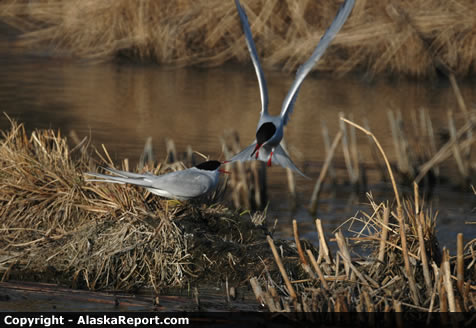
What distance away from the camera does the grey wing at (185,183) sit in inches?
264

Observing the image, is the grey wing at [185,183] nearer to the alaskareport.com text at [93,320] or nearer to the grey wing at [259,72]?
the grey wing at [259,72]

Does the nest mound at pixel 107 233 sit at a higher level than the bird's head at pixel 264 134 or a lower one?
lower

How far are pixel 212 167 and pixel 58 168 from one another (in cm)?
143

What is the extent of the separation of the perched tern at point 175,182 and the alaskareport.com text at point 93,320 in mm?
1055

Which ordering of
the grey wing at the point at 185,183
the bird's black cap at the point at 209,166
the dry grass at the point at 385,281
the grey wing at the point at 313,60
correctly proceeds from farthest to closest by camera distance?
1. the grey wing at the point at 313,60
2. the bird's black cap at the point at 209,166
3. the grey wing at the point at 185,183
4. the dry grass at the point at 385,281

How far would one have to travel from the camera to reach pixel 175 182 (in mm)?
6727

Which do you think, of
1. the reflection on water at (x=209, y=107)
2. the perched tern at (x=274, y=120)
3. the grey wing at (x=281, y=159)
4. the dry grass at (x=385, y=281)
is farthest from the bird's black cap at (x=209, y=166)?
the reflection on water at (x=209, y=107)

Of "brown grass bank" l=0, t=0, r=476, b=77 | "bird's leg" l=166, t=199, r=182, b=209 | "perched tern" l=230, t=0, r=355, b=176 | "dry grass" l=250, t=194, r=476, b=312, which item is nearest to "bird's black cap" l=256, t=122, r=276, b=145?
"perched tern" l=230, t=0, r=355, b=176

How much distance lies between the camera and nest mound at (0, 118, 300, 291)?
22.0 feet

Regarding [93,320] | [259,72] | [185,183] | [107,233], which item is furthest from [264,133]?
[93,320]

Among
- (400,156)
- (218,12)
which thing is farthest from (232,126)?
(218,12)

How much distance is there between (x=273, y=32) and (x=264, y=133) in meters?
18.1

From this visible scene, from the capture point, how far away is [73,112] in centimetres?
1875

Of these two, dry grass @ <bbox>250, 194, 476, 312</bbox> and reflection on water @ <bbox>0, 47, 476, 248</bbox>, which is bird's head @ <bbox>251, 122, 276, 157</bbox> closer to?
dry grass @ <bbox>250, 194, 476, 312</bbox>
